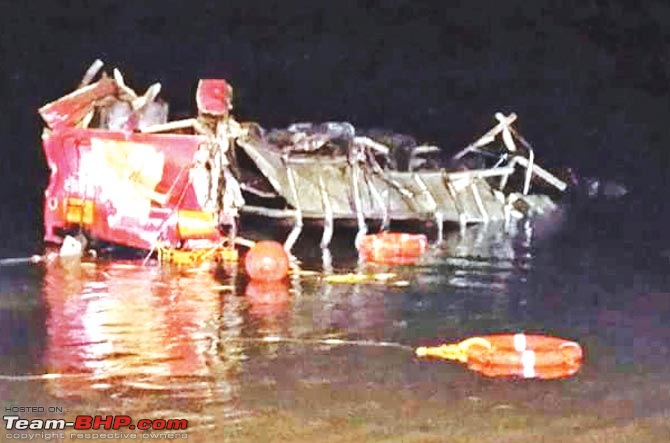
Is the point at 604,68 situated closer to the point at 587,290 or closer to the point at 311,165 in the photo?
the point at 311,165

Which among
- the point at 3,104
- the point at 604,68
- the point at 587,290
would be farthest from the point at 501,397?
the point at 604,68

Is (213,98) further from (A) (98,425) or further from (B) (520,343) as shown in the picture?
(A) (98,425)

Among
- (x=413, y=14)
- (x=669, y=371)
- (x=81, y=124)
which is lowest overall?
(x=669, y=371)

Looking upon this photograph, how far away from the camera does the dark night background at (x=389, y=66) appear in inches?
578

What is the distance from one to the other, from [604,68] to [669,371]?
11.2m

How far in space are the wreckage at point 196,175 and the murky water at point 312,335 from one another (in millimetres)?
433

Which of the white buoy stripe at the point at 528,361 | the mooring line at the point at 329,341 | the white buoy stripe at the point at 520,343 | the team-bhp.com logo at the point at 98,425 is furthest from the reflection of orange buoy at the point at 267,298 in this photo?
the team-bhp.com logo at the point at 98,425

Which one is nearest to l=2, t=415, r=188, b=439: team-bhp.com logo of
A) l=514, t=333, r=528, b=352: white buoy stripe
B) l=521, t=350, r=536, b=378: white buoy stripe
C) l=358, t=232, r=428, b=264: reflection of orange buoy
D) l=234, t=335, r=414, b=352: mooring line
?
l=234, t=335, r=414, b=352: mooring line

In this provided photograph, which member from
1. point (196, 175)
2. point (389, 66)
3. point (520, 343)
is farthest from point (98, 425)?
point (389, 66)

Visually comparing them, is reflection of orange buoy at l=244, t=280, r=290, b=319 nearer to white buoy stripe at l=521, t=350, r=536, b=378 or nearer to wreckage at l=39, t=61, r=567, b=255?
wreckage at l=39, t=61, r=567, b=255

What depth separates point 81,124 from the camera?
9852 mm

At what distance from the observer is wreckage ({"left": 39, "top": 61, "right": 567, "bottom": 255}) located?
9281 mm

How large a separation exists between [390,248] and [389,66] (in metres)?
6.25

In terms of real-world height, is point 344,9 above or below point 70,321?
above
